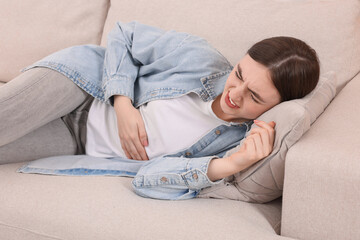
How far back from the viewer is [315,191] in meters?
0.94

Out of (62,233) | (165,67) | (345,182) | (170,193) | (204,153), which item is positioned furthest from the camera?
(165,67)

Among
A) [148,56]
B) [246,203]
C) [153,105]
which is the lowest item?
[246,203]

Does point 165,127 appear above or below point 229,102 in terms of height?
below

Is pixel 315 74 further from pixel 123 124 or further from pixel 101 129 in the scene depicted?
pixel 101 129

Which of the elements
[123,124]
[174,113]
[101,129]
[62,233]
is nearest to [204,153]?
[174,113]

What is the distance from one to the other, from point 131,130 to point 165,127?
0.35ft

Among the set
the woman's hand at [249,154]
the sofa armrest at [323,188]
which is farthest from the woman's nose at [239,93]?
the sofa armrest at [323,188]

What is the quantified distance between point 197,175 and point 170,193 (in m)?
0.10

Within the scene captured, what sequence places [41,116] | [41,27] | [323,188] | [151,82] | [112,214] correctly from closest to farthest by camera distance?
[323,188]
[112,214]
[41,116]
[151,82]
[41,27]

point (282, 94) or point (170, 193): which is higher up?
point (282, 94)

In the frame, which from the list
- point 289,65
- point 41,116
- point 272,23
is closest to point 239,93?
point 289,65

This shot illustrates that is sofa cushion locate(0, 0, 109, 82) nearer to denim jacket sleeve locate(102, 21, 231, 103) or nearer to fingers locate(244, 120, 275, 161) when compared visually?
denim jacket sleeve locate(102, 21, 231, 103)

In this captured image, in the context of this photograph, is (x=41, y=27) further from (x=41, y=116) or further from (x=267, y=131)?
(x=267, y=131)

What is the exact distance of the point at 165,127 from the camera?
4.44 ft
